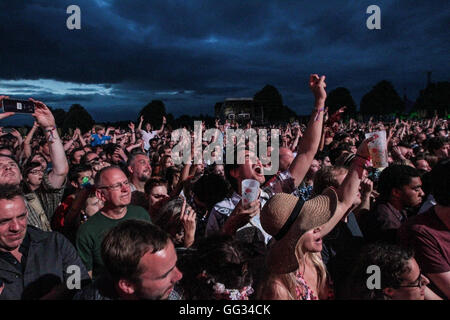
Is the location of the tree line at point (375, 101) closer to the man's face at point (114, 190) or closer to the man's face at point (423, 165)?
the man's face at point (423, 165)

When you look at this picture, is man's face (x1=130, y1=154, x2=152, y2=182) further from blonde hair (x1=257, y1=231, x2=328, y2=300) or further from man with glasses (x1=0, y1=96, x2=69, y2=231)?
blonde hair (x1=257, y1=231, x2=328, y2=300)

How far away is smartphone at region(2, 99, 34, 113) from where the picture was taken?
110 inches

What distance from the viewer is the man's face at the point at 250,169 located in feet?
9.82

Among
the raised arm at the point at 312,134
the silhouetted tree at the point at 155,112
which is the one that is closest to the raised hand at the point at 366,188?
the raised arm at the point at 312,134

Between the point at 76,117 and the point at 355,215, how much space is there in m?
23.6

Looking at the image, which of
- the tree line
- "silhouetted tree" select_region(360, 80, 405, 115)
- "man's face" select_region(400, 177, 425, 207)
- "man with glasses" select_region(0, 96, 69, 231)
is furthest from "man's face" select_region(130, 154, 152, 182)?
"silhouetted tree" select_region(360, 80, 405, 115)

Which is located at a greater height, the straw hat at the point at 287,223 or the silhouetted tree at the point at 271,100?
the silhouetted tree at the point at 271,100

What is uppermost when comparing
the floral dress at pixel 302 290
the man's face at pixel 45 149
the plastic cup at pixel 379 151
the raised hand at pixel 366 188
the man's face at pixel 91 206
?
the plastic cup at pixel 379 151

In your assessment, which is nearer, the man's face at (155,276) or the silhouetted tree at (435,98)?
the man's face at (155,276)

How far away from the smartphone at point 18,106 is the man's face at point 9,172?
1.76 feet

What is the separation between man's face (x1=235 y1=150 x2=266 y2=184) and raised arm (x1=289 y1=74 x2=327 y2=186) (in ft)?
1.32

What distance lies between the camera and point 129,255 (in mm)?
1651

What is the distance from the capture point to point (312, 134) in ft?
10.4

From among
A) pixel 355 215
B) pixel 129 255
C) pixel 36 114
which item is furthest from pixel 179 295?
pixel 36 114
